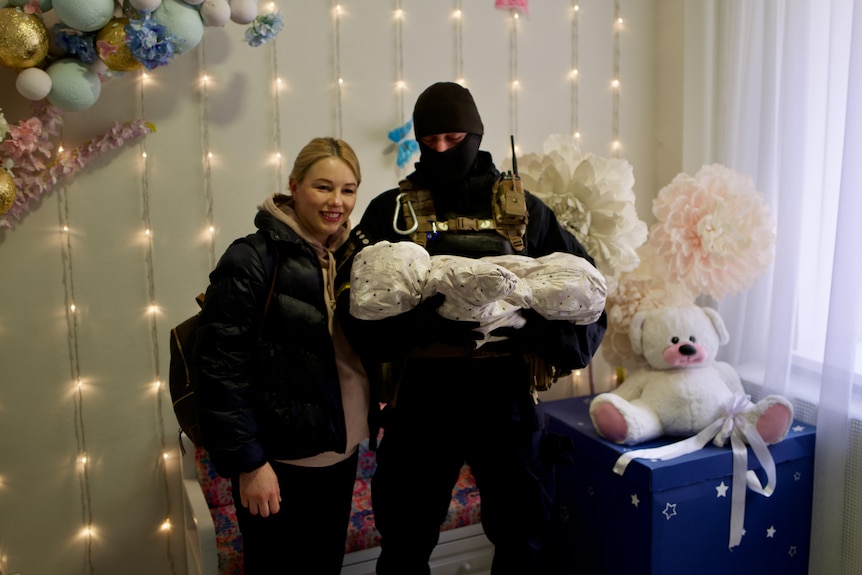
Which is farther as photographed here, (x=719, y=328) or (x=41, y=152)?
(x=719, y=328)

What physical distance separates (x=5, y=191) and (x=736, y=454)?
1.93 metres

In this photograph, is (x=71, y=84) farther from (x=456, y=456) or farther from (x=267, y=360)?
(x=456, y=456)

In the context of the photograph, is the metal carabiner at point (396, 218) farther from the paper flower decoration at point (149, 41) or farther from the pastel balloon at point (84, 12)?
the pastel balloon at point (84, 12)

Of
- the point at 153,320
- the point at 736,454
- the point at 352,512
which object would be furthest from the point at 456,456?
the point at 153,320

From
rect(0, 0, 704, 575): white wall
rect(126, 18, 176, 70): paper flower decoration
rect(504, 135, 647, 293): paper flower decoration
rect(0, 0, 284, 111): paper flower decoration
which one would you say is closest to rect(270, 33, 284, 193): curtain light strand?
rect(0, 0, 704, 575): white wall

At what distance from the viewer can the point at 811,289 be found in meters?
1.97

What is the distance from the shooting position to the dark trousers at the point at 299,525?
4.37 feet

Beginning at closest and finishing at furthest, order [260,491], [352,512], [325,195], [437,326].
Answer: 1. [437,326]
2. [260,491]
3. [325,195]
4. [352,512]

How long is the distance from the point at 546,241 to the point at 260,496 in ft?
2.62

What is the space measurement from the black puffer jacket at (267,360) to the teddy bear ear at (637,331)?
0.96 m

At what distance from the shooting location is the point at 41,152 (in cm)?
169

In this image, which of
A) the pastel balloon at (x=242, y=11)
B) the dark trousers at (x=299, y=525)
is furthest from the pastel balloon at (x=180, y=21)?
the dark trousers at (x=299, y=525)

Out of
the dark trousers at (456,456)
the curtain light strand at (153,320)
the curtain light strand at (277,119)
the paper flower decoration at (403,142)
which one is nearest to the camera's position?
the dark trousers at (456,456)

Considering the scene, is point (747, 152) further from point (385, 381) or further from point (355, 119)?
point (385, 381)
